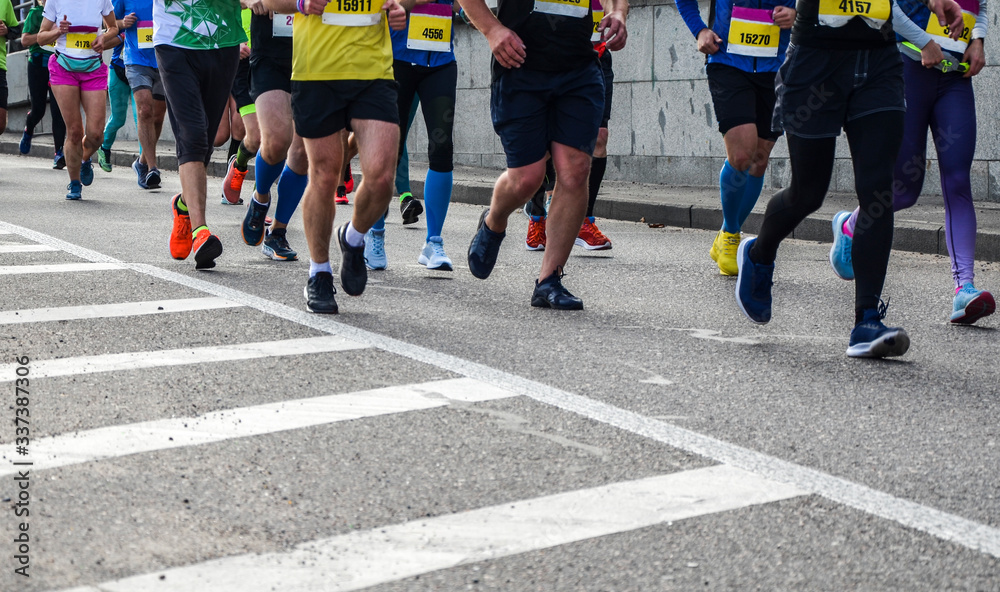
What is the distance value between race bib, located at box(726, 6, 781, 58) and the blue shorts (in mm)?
1316

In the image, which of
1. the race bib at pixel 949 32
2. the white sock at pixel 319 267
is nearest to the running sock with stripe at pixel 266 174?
the white sock at pixel 319 267

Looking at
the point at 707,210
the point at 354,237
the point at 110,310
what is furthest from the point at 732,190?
the point at 110,310

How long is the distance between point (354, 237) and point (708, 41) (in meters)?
2.26

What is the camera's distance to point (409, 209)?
9.81m

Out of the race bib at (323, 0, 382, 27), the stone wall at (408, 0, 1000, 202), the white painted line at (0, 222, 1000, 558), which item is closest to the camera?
the white painted line at (0, 222, 1000, 558)

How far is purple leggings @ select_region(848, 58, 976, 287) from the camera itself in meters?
5.80

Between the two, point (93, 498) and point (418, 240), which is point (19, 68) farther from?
point (93, 498)

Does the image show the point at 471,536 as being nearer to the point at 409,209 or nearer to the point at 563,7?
the point at 563,7

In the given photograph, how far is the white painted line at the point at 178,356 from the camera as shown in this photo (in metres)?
4.61

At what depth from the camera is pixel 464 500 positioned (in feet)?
10.5

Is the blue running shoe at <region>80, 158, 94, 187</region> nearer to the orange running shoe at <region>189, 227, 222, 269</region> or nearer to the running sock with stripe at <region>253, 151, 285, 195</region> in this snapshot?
the running sock with stripe at <region>253, 151, 285, 195</region>

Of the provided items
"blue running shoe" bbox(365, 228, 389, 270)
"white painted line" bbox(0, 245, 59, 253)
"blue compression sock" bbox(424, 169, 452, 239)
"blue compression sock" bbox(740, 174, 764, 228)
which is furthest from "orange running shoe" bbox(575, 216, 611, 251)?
"white painted line" bbox(0, 245, 59, 253)

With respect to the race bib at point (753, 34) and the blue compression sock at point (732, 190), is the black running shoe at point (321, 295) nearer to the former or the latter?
the blue compression sock at point (732, 190)

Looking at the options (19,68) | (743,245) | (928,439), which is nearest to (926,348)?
(743,245)
